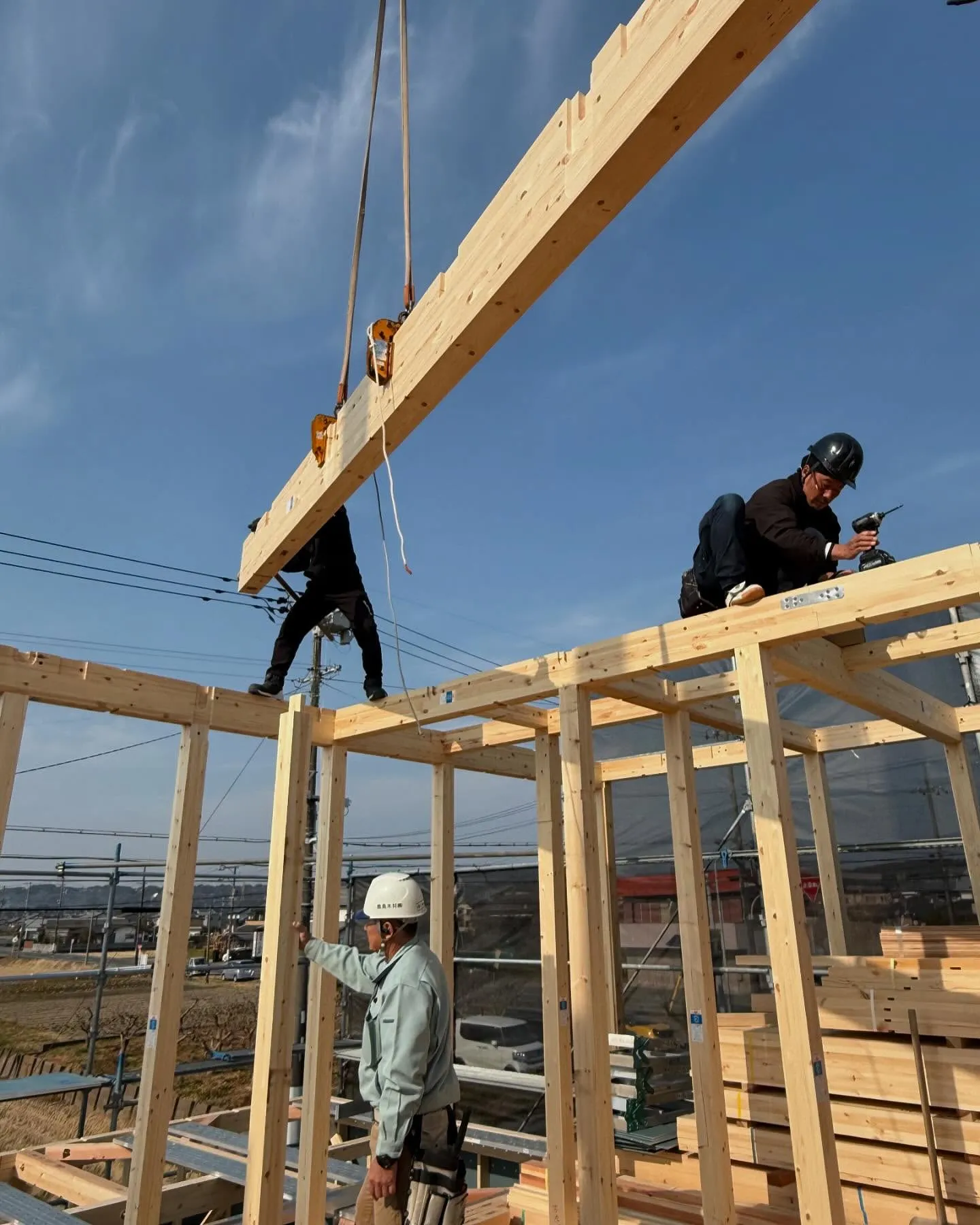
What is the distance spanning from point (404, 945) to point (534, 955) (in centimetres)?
737

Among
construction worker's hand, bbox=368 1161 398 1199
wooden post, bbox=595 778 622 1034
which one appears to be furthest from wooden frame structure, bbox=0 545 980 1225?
wooden post, bbox=595 778 622 1034

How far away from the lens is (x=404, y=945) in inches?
134

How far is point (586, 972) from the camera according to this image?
4.27m

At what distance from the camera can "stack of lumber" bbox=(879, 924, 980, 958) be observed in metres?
4.89

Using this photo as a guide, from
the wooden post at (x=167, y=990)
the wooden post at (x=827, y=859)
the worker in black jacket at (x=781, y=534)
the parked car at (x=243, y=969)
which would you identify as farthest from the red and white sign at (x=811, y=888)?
the wooden post at (x=167, y=990)

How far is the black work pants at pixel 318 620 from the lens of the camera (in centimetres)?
541

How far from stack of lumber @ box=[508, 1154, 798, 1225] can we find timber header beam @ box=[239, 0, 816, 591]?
3.93m

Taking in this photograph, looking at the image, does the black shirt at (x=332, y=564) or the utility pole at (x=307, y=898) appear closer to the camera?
the black shirt at (x=332, y=564)

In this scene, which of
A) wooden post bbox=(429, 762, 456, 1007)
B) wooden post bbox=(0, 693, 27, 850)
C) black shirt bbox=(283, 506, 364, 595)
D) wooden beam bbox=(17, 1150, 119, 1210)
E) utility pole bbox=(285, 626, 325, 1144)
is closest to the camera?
wooden post bbox=(0, 693, 27, 850)

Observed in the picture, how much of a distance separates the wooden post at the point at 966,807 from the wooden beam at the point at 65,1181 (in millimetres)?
6461

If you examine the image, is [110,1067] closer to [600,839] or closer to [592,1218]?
[600,839]

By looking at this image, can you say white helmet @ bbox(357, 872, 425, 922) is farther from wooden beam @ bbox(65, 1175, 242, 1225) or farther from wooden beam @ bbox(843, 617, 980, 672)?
wooden beam @ bbox(65, 1175, 242, 1225)

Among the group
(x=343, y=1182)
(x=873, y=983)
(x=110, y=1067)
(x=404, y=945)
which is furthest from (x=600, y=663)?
(x=110, y=1067)

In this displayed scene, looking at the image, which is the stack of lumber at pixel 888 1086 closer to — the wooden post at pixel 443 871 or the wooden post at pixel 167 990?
Answer: the wooden post at pixel 443 871
